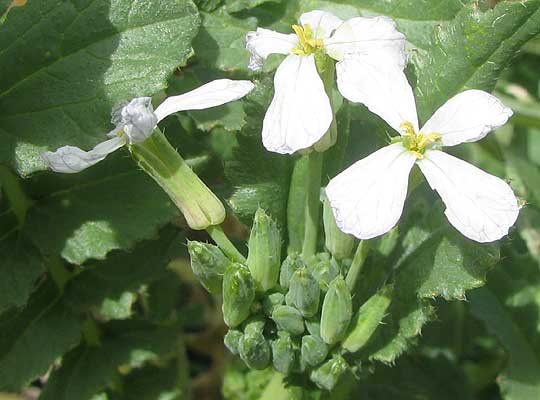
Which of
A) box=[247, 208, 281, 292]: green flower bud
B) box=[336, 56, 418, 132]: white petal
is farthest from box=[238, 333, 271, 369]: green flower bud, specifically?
box=[336, 56, 418, 132]: white petal

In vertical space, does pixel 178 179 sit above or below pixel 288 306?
above

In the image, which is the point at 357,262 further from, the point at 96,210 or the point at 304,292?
the point at 96,210

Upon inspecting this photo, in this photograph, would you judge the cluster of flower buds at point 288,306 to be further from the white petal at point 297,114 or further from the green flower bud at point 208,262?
the white petal at point 297,114

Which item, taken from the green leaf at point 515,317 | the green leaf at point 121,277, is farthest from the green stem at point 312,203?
the green leaf at point 515,317

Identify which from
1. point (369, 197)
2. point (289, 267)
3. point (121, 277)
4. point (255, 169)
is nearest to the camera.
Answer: point (369, 197)

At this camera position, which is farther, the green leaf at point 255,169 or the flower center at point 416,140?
the green leaf at point 255,169

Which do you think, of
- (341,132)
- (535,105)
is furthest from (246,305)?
(535,105)

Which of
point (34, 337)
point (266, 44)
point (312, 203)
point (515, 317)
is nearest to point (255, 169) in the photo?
point (312, 203)
